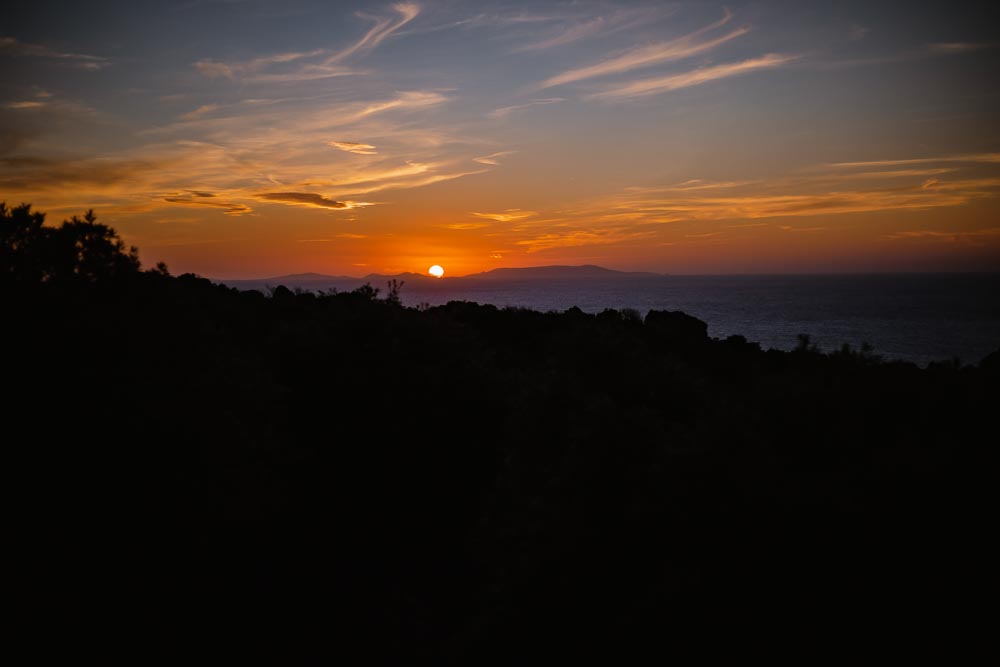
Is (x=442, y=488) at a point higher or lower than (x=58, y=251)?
lower

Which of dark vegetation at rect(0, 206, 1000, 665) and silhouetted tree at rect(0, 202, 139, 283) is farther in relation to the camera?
silhouetted tree at rect(0, 202, 139, 283)

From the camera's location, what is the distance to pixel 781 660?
7.32 m

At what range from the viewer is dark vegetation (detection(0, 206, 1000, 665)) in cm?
785

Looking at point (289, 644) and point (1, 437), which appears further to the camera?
point (289, 644)

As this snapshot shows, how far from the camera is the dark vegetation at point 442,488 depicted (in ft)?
25.7

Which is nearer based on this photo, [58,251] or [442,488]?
[58,251]

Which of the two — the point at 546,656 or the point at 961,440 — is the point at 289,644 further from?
the point at 961,440

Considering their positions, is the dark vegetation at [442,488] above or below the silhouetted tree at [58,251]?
below

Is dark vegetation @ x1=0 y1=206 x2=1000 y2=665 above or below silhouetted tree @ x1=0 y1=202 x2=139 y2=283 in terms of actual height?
below

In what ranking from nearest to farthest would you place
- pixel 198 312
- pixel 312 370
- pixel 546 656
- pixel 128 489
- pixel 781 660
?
pixel 781 660 → pixel 546 656 → pixel 128 489 → pixel 198 312 → pixel 312 370

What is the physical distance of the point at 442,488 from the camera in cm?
1858

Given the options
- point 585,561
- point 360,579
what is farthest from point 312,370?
point 585,561

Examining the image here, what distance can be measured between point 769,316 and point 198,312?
142599mm

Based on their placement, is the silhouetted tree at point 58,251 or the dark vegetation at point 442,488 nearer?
the dark vegetation at point 442,488
